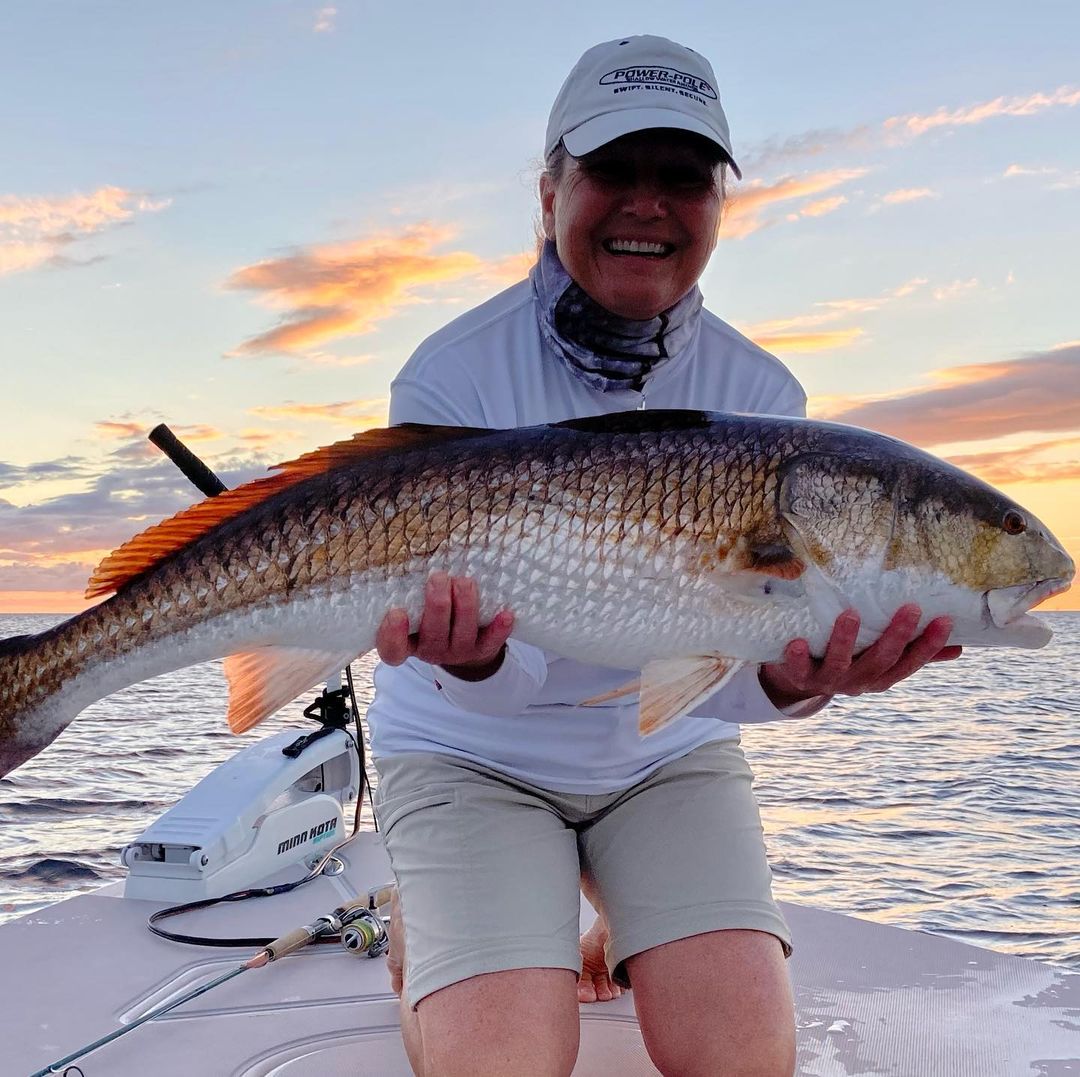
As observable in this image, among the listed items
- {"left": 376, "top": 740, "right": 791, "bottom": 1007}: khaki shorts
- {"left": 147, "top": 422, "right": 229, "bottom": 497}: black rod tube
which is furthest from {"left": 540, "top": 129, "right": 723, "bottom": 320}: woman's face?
{"left": 147, "top": 422, "right": 229, "bottom": 497}: black rod tube

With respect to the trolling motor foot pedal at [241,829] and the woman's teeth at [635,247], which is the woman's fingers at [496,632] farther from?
the trolling motor foot pedal at [241,829]

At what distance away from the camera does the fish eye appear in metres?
2.89

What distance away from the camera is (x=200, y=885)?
4.53 m

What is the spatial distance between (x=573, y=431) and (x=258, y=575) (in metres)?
0.91

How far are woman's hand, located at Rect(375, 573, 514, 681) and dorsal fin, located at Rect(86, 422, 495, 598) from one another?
0.40 metres

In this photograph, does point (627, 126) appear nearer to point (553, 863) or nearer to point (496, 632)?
point (496, 632)

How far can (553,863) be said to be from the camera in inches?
128

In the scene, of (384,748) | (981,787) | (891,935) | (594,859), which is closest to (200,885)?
(384,748)

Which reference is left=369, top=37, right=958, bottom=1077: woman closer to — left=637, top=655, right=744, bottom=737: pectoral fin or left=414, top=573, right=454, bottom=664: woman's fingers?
left=414, top=573, right=454, bottom=664: woman's fingers

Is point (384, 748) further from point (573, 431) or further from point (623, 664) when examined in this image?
point (573, 431)

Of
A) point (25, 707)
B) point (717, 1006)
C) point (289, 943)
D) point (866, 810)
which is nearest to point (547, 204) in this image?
point (25, 707)

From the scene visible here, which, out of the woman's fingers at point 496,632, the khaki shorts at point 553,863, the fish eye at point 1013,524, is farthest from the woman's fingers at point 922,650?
the woman's fingers at point 496,632

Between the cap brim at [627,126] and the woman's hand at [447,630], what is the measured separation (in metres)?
1.36

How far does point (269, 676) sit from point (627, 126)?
184 cm
